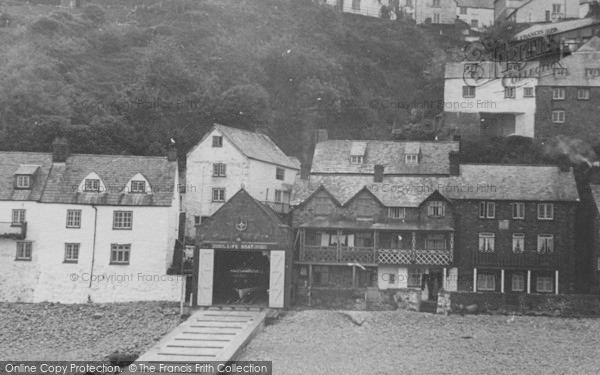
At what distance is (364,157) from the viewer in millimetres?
53469

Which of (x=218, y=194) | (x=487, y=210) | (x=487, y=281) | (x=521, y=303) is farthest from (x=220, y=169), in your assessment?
(x=521, y=303)

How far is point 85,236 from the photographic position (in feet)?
146

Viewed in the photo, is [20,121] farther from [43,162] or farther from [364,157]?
[364,157]

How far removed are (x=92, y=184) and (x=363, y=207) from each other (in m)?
16.1

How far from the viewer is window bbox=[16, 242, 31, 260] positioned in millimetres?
44088

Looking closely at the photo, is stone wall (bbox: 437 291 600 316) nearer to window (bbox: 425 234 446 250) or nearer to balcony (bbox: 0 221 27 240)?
window (bbox: 425 234 446 250)

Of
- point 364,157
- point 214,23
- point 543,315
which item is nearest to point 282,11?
point 214,23

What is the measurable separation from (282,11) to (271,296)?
51.3m

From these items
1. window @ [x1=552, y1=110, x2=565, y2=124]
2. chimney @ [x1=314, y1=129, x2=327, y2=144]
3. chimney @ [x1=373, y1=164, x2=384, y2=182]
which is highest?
window @ [x1=552, y1=110, x2=565, y2=124]

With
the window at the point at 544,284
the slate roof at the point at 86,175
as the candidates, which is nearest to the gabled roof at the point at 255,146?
the slate roof at the point at 86,175

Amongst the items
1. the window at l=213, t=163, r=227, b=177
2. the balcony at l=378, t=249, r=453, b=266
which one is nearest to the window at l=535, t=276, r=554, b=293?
the balcony at l=378, t=249, r=453, b=266

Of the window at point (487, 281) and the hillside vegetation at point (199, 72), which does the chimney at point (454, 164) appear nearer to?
the window at point (487, 281)

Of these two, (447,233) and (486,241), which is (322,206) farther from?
(486,241)

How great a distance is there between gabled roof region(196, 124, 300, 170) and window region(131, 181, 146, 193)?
7.83 meters
